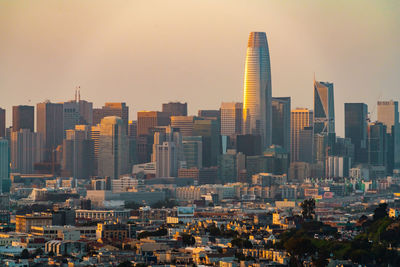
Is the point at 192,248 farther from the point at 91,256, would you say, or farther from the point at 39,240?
the point at 39,240

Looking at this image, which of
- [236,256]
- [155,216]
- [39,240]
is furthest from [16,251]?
[155,216]

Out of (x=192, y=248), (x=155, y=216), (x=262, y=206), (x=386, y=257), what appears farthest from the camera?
(x=262, y=206)

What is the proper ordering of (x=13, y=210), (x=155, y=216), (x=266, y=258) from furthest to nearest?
(x=13, y=210), (x=155, y=216), (x=266, y=258)

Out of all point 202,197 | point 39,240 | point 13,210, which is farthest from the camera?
point 202,197

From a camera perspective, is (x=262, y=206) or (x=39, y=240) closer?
(x=39, y=240)

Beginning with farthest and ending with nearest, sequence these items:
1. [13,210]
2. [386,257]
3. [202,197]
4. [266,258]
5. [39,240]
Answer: [202,197]
[13,210]
[39,240]
[266,258]
[386,257]

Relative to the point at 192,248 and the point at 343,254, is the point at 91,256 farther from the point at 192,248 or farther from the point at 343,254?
the point at 343,254

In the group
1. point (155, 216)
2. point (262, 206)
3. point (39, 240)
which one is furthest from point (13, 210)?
point (39, 240)

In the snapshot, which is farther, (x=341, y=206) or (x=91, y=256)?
(x=341, y=206)
